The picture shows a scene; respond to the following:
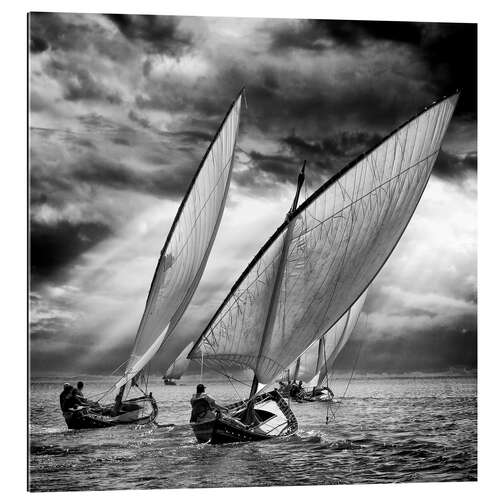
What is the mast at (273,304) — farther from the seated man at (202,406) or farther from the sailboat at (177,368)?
the sailboat at (177,368)

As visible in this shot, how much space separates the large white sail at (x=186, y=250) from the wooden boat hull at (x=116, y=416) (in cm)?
28

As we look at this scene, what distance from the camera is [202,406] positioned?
407 inches

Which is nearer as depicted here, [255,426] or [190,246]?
[190,246]

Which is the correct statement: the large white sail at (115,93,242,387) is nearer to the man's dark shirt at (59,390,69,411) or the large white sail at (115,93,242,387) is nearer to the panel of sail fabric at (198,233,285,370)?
the panel of sail fabric at (198,233,285,370)

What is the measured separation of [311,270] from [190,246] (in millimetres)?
1430

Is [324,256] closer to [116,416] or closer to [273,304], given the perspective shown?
[273,304]

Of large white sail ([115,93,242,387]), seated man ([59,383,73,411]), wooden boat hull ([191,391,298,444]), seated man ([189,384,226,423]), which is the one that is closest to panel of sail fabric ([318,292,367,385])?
wooden boat hull ([191,391,298,444])

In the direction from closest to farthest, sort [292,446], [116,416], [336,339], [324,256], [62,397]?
[62,397]
[116,416]
[292,446]
[324,256]
[336,339]

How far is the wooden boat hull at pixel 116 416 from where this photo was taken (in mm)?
9742

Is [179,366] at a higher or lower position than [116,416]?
higher

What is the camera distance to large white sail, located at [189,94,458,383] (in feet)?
33.7

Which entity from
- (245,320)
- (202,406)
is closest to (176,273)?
(245,320)

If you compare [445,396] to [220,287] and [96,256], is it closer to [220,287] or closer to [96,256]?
[220,287]

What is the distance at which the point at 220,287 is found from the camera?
10453mm
